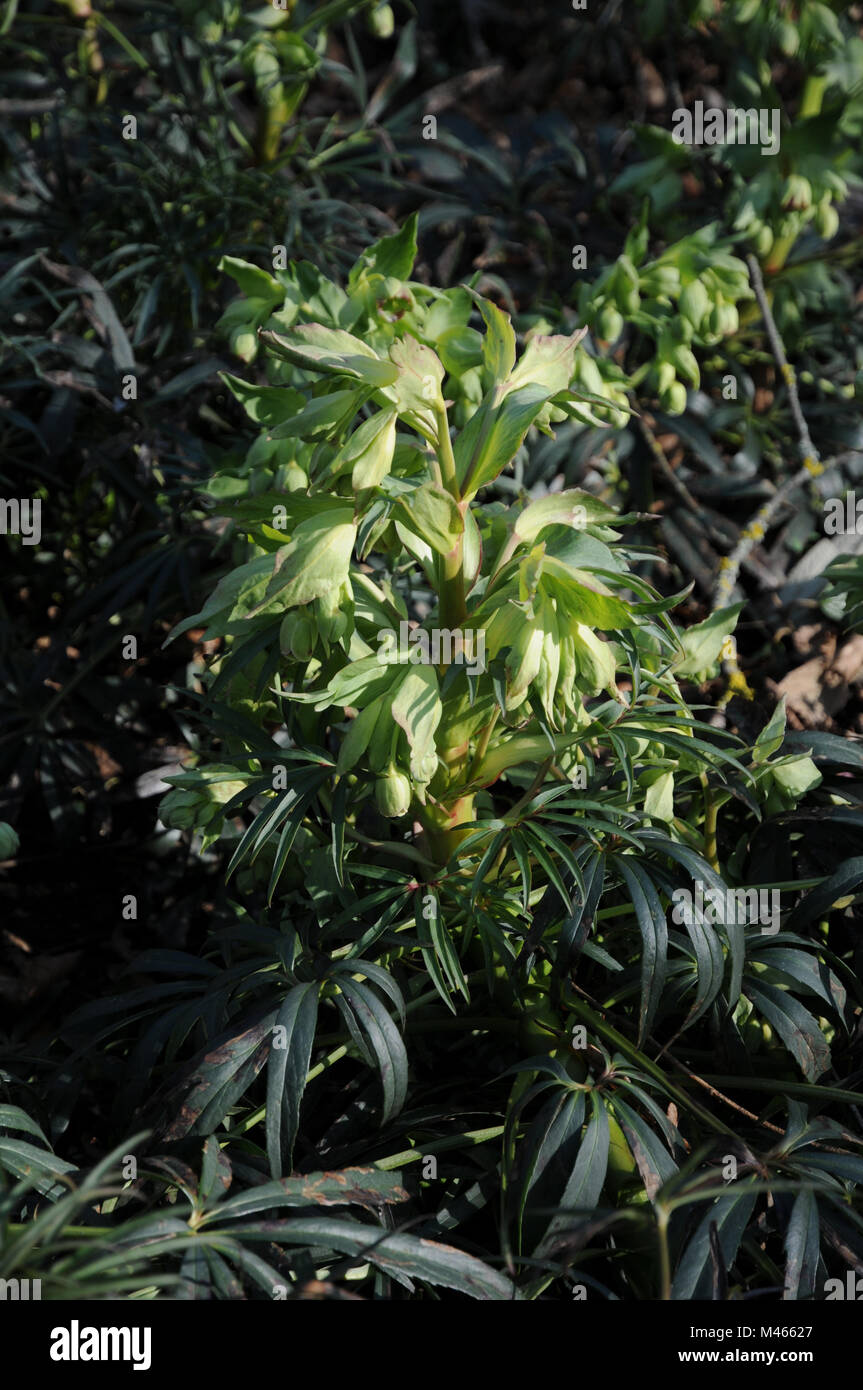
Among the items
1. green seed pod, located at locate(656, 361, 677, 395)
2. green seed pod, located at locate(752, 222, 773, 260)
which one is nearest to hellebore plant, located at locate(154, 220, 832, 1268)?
green seed pod, located at locate(656, 361, 677, 395)

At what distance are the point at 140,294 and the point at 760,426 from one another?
36.8 inches

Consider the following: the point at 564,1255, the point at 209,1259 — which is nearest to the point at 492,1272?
the point at 564,1255

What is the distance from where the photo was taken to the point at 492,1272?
837 mm

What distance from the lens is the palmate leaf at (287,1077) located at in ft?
2.87

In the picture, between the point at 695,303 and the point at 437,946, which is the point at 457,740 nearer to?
the point at 437,946

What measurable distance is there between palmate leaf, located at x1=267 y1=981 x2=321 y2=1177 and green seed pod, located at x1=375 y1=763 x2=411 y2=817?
170 mm

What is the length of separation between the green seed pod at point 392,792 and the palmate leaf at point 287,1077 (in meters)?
0.17

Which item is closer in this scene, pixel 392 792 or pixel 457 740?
pixel 392 792

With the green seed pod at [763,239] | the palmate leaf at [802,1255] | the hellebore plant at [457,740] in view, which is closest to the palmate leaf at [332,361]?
the hellebore plant at [457,740]

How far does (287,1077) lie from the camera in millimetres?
885

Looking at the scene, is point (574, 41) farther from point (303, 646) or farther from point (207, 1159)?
point (207, 1159)

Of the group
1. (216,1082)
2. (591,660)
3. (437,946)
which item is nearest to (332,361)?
(591,660)

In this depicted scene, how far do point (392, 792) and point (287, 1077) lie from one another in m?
0.23

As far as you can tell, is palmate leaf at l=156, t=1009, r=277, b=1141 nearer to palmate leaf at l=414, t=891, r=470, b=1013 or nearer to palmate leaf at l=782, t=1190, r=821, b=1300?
palmate leaf at l=414, t=891, r=470, b=1013
